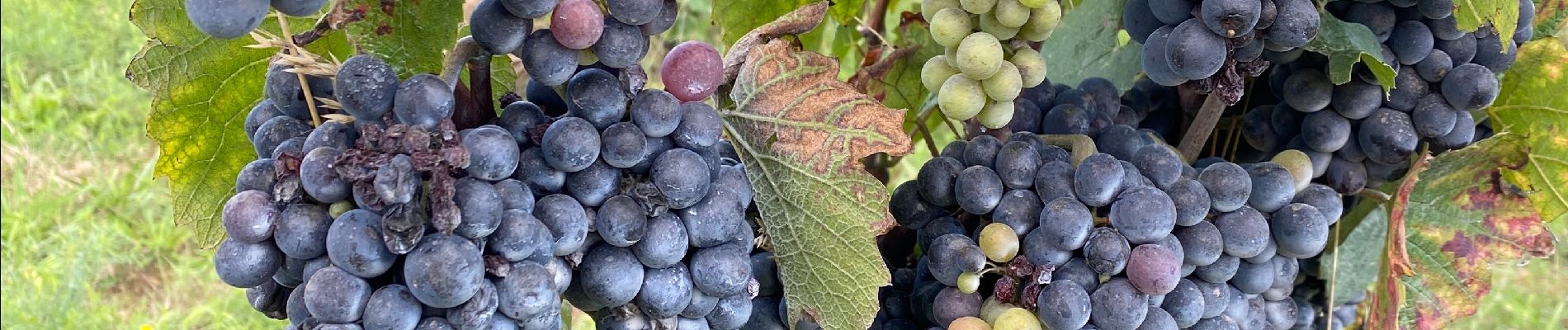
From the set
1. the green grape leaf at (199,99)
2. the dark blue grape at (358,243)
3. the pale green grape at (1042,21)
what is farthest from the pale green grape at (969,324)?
the green grape leaf at (199,99)

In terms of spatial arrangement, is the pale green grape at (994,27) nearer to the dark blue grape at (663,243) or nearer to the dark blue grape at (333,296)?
the dark blue grape at (663,243)

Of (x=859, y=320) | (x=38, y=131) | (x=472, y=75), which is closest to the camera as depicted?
(x=472, y=75)

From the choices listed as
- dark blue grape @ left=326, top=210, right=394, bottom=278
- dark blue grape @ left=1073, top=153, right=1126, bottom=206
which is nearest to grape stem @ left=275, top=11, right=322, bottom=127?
dark blue grape @ left=326, top=210, right=394, bottom=278

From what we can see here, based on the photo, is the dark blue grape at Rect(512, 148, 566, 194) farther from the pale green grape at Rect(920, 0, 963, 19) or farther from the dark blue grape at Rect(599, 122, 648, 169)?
the pale green grape at Rect(920, 0, 963, 19)

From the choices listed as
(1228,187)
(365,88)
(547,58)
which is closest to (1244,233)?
(1228,187)

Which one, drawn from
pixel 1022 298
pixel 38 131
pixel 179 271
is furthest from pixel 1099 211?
pixel 38 131

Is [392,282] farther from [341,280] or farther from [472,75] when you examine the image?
[472,75]

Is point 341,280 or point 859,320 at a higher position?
point 341,280
